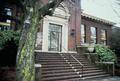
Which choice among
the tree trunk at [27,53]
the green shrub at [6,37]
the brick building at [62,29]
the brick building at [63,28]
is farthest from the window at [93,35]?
the tree trunk at [27,53]

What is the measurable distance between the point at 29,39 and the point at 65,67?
24.2 feet

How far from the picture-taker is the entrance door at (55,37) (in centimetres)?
1920

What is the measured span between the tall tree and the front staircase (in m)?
4.46

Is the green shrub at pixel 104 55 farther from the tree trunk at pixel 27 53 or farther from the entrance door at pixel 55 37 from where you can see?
the tree trunk at pixel 27 53

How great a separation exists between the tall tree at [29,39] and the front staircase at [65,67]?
4.46m

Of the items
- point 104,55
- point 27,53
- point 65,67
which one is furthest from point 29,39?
point 104,55

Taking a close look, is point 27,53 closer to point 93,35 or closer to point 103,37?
point 93,35

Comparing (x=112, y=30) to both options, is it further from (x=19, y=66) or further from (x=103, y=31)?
(x=19, y=66)

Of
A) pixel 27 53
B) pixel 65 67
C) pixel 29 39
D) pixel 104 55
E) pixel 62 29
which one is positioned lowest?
pixel 65 67

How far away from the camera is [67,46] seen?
19766 millimetres

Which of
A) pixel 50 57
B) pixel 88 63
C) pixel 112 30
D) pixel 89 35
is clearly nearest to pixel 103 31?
pixel 112 30

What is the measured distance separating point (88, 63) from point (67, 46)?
10.8 ft

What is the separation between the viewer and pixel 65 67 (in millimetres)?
14633

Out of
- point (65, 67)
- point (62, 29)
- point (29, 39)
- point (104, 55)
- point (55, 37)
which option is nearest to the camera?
point (29, 39)
